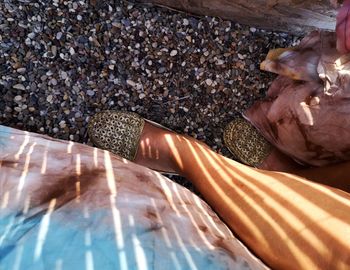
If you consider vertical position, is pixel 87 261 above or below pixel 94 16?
below

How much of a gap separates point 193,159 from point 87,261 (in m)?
0.76

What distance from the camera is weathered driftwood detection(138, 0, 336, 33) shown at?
165 cm

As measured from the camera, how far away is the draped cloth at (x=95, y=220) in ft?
2.87

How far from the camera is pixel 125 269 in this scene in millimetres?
863

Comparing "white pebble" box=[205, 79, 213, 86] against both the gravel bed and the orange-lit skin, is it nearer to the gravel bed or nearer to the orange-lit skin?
the gravel bed

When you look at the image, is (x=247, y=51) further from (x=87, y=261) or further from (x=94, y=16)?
(x=87, y=261)

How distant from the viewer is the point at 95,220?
96 cm

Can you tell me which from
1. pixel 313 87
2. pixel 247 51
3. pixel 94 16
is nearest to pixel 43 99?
pixel 94 16

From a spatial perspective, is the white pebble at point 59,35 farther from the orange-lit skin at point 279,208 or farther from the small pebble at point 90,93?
the orange-lit skin at point 279,208

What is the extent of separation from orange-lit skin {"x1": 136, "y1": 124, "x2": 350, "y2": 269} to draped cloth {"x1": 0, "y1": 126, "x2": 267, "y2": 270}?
57mm

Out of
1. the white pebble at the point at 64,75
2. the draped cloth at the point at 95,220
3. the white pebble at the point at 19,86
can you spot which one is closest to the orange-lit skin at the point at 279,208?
the draped cloth at the point at 95,220

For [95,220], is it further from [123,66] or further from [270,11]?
[270,11]

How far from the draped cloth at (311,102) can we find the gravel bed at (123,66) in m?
0.20

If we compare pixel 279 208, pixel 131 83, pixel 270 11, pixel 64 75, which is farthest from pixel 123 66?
pixel 279 208
